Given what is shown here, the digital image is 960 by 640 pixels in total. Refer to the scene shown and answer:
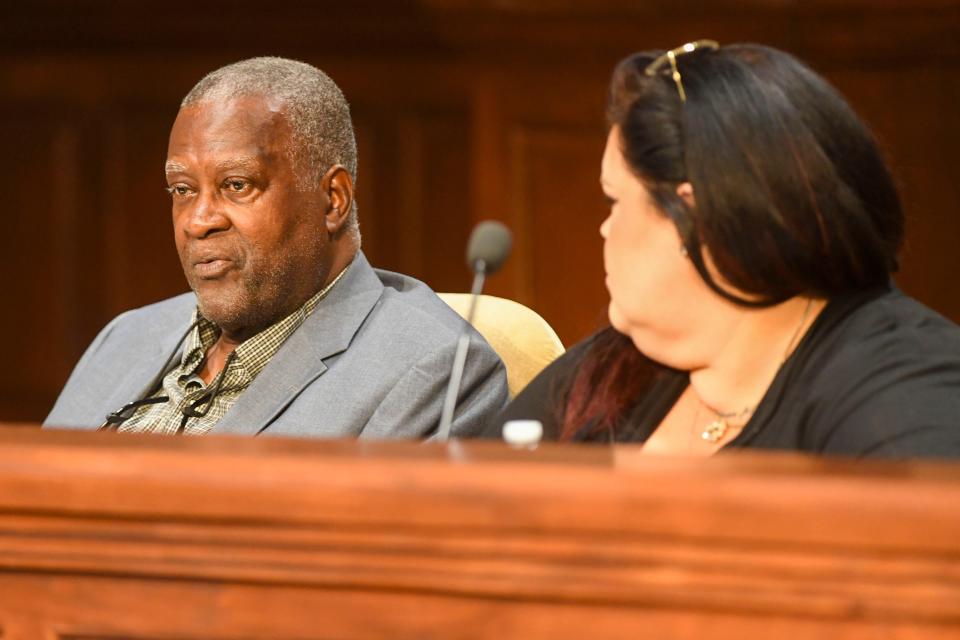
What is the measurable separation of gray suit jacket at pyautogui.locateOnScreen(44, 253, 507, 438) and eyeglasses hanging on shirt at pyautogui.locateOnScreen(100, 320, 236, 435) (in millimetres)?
39

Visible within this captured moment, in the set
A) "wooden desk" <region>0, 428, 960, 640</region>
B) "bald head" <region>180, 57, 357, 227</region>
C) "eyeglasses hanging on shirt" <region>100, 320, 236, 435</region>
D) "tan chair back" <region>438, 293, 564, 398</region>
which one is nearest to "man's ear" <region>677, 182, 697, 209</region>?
"wooden desk" <region>0, 428, 960, 640</region>

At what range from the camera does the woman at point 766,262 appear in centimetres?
152

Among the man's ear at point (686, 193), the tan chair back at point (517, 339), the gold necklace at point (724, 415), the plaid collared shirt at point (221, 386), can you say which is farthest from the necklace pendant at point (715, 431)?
the plaid collared shirt at point (221, 386)

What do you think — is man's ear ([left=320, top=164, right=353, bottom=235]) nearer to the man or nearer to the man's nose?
the man

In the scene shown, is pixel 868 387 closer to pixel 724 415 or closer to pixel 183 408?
pixel 724 415

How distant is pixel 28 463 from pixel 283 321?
1.53 m

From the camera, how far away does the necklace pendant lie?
1.70 m

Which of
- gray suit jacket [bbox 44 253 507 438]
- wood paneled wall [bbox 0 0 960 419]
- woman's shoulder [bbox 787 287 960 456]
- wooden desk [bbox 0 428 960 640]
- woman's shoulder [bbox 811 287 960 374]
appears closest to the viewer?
wooden desk [bbox 0 428 960 640]

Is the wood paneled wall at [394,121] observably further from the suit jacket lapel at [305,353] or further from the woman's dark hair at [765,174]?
the woman's dark hair at [765,174]

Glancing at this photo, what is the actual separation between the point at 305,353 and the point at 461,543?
149cm

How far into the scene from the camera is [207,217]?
235 centimetres

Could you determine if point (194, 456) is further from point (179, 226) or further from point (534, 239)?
point (534, 239)

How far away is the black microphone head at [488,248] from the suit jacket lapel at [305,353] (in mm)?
565

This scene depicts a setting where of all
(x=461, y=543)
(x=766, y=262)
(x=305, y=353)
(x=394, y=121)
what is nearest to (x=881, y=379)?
(x=766, y=262)
